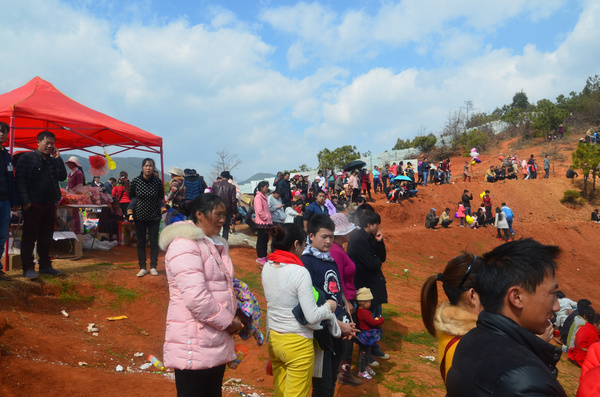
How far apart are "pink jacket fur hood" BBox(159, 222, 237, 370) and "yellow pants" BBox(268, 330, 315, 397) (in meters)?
0.41

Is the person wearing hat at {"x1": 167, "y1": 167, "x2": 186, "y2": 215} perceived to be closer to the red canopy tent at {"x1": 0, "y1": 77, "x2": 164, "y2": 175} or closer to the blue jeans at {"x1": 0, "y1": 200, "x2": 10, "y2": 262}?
the red canopy tent at {"x1": 0, "y1": 77, "x2": 164, "y2": 175}

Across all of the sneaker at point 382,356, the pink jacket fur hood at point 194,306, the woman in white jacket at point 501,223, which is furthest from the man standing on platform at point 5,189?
the woman in white jacket at point 501,223

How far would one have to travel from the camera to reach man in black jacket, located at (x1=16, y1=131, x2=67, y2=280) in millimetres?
5547

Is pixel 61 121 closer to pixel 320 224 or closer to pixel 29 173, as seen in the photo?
pixel 29 173

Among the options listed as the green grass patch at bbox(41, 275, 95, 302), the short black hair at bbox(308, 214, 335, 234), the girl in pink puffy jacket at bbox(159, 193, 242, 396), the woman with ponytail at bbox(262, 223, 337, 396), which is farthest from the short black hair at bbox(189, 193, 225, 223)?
the green grass patch at bbox(41, 275, 95, 302)

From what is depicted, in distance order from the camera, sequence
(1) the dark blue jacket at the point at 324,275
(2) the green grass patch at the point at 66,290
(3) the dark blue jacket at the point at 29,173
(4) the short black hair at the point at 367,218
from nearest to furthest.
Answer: (1) the dark blue jacket at the point at 324,275
(4) the short black hair at the point at 367,218
(3) the dark blue jacket at the point at 29,173
(2) the green grass patch at the point at 66,290

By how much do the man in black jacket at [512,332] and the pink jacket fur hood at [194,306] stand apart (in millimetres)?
1497

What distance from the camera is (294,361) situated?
289 cm

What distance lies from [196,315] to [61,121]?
658cm

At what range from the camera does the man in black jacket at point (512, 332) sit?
1203mm

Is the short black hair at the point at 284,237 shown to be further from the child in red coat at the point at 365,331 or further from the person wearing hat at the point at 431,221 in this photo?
the person wearing hat at the point at 431,221

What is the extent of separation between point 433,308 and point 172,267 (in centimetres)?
153

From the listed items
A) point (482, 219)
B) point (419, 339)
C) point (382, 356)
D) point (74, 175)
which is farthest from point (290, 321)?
point (482, 219)

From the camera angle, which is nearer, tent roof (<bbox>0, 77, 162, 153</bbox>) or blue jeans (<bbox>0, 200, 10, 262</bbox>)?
blue jeans (<bbox>0, 200, 10, 262</bbox>)
